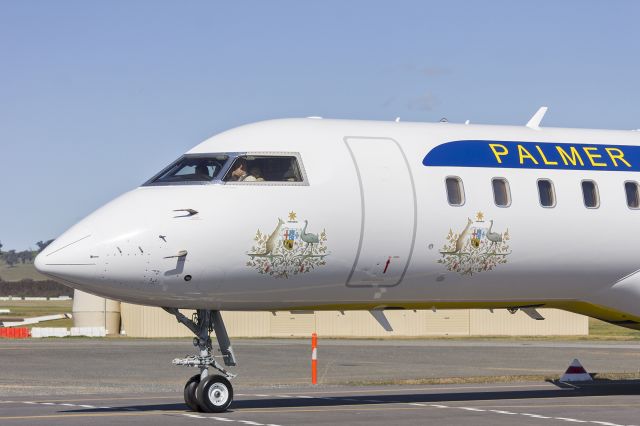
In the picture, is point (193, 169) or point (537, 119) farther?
point (537, 119)

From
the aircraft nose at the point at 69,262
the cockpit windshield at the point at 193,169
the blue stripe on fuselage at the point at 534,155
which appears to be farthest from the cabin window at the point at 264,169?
the aircraft nose at the point at 69,262

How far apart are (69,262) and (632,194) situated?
12136 millimetres

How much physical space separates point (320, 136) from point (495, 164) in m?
3.84

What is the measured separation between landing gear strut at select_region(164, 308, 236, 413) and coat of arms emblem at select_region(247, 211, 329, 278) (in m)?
1.52

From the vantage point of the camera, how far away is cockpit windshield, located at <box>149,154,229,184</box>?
2200cm

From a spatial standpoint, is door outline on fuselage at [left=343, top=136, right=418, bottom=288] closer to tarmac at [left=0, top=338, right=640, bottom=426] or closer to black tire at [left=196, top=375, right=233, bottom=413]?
tarmac at [left=0, top=338, right=640, bottom=426]

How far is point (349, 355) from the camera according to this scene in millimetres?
48875

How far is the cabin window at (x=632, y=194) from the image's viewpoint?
2550 centimetres

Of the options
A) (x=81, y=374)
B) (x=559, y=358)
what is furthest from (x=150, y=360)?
(x=559, y=358)

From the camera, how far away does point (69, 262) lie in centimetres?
2019

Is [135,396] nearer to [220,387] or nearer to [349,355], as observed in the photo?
[220,387]

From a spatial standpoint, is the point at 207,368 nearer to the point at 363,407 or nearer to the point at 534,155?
the point at 363,407

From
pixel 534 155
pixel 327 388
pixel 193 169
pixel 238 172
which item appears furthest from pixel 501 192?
pixel 327 388

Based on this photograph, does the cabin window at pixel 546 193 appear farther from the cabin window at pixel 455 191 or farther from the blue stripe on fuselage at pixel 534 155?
the cabin window at pixel 455 191
